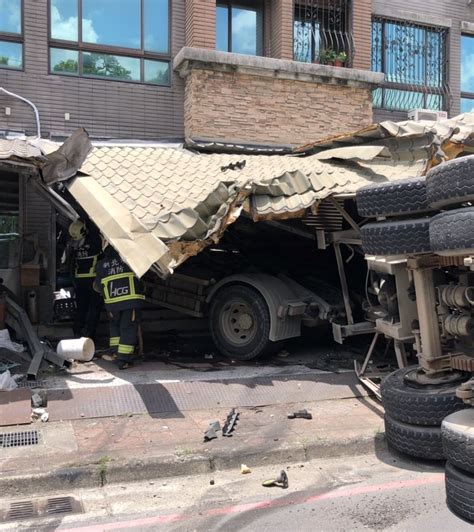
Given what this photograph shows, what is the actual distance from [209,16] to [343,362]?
7031mm

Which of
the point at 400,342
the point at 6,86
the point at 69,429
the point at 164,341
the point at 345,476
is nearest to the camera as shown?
the point at 345,476

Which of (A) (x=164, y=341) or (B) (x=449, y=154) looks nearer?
(B) (x=449, y=154)

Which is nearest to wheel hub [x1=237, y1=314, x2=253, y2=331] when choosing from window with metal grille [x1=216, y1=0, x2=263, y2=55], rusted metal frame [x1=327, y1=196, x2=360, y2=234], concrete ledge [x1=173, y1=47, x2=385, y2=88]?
rusted metal frame [x1=327, y1=196, x2=360, y2=234]

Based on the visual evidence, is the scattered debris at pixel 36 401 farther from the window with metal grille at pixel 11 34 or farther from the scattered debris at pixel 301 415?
the window with metal grille at pixel 11 34

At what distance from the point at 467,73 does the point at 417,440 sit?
1194 centimetres

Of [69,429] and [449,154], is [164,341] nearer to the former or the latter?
[69,429]

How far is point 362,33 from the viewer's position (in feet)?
40.7

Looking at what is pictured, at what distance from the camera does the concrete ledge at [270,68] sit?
35.4ft

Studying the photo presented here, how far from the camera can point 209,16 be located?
36.6 ft

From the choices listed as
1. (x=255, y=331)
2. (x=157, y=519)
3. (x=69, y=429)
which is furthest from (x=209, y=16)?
(x=157, y=519)

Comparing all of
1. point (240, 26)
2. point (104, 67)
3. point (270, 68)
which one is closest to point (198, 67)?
point (270, 68)

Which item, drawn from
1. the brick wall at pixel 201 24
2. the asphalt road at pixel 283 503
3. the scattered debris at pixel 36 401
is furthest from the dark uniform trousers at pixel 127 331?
the brick wall at pixel 201 24

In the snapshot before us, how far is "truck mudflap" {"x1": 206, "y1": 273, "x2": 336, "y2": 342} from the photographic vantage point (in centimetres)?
766

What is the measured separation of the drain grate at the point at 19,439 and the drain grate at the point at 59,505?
2.94ft
